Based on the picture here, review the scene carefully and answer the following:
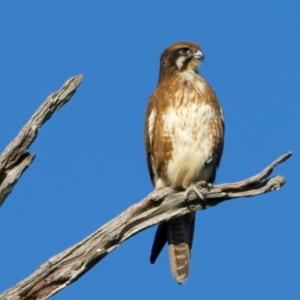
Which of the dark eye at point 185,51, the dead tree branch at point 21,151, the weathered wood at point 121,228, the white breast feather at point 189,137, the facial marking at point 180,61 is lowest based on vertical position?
the weathered wood at point 121,228

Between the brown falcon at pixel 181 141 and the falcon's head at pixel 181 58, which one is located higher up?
the falcon's head at pixel 181 58

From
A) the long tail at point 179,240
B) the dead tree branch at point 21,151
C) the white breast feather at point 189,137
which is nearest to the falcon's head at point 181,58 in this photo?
the white breast feather at point 189,137

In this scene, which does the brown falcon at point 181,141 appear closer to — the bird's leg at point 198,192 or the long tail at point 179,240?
the long tail at point 179,240

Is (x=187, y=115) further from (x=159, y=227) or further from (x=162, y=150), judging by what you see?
(x=159, y=227)

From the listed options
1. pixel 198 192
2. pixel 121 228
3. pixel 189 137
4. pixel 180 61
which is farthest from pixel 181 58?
pixel 121 228

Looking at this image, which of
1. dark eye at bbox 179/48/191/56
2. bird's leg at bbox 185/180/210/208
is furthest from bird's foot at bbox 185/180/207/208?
dark eye at bbox 179/48/191/56

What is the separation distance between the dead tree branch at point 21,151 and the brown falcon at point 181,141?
5.10 feet

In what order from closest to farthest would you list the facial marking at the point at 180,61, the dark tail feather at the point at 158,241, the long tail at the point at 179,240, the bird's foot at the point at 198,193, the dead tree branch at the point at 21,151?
1. the dead tree branch at the point at 21,151
2. the bird's foot at the point at 198,193
3. the dark tail feather at the point at 158,241
4. the long tail at the point at 179,240
5. the facial marking at the point at 180,61

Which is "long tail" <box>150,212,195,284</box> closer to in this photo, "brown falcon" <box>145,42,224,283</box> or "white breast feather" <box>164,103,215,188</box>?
"brown falcon" <box>145,42,224,283</box>

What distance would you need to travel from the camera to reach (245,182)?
539cm

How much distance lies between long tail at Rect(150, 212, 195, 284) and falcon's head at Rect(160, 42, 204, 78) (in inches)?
47.0

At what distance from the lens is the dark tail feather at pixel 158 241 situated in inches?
245

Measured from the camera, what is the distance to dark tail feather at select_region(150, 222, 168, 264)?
6.22 m

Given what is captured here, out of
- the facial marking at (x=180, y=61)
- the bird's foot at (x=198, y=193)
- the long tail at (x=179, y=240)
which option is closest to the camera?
the bird's foot at (x=198, y=193)
